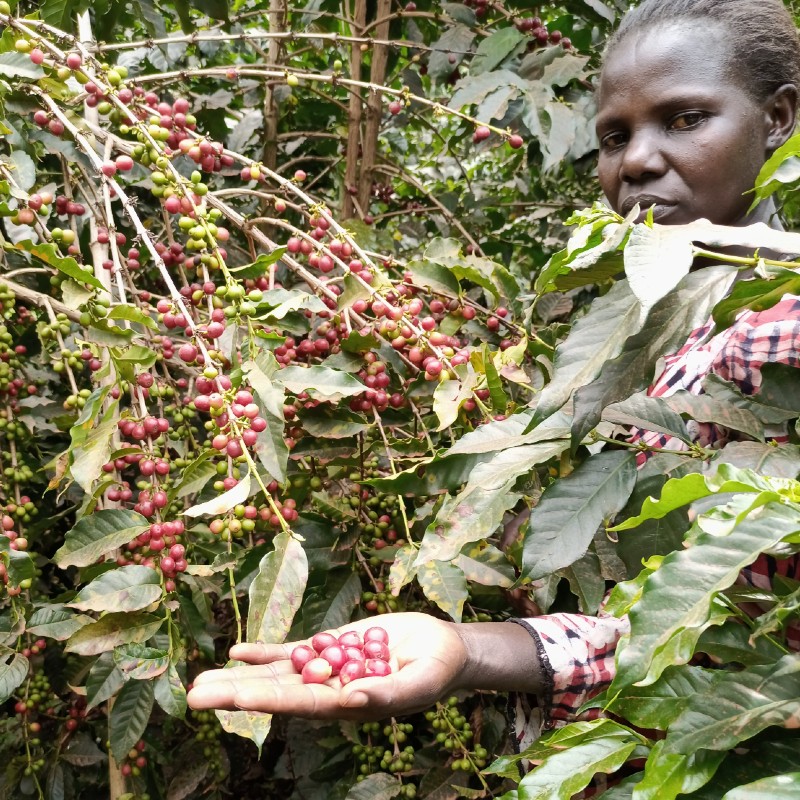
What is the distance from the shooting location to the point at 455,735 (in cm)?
149

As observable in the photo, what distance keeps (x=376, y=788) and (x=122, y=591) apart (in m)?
0.73

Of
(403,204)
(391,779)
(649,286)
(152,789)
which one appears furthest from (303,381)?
(403,204)

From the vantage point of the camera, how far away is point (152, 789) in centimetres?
188

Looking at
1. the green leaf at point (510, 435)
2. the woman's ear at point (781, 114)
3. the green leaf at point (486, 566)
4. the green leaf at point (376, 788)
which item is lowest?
the green leaf at point (376, 788)

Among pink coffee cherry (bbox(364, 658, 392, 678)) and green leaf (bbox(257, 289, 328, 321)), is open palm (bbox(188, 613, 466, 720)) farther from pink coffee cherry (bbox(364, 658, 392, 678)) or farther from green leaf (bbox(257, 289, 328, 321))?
green leaf (bbox(257, 289, 328, 321))

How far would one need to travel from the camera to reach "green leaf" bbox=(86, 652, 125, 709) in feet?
4.18

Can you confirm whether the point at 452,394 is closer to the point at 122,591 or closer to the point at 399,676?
the point at 399,676

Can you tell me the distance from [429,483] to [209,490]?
497mm

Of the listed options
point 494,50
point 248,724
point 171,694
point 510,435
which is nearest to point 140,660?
point 171,694

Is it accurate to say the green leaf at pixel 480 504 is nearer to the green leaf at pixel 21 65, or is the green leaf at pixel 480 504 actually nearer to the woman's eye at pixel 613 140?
the woman's eye at pixel 613 140

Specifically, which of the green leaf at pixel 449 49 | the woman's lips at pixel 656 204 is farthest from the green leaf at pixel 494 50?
the woman's lips at pixel 656 204

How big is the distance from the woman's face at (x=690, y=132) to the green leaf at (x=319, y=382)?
0.51 metres

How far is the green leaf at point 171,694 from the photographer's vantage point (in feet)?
3.62

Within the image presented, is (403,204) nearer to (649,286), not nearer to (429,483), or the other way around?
(429,483)
